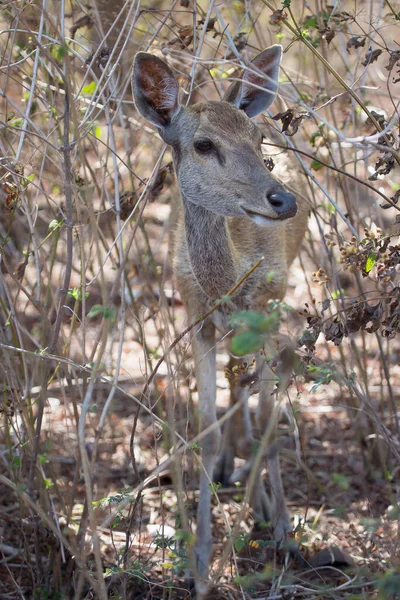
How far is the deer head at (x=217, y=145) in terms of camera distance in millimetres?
4188

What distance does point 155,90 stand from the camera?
4.66 m

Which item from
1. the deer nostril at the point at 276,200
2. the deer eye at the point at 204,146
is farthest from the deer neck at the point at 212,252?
the deer nostril at the point at 276,200

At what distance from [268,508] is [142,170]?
4.86m

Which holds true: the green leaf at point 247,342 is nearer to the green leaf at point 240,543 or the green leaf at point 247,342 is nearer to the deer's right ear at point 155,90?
the green leaf at point 240,543

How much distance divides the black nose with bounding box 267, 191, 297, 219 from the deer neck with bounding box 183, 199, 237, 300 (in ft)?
2.38

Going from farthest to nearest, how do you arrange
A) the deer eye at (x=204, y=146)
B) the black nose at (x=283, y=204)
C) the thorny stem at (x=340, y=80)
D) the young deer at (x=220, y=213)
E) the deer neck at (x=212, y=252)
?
the deer neck at (x=212, y=252) < the deer eye at (x=204, y=146) < the young deer at (x=220, y=213) < the black nose at (x=283, y=204) < the thorny stem at (x=340, y=80)

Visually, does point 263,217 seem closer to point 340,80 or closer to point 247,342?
point 340,80

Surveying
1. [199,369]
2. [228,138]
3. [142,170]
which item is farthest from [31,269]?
[228,138]

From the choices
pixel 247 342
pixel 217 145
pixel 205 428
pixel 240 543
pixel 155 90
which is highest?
pixel 155 90

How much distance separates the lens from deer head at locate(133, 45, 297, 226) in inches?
165

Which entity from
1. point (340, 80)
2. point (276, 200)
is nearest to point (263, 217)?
point (276, 200)

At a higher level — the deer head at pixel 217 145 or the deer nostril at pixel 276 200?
the deer head at pixel 217 145

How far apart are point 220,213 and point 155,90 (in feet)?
2.95

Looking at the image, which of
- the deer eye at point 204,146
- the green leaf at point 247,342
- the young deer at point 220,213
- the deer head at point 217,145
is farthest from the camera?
the deer eye at point 204,146
